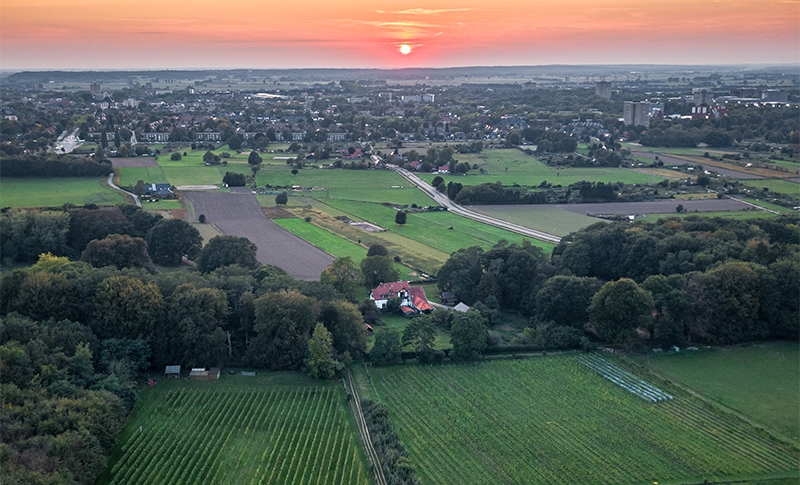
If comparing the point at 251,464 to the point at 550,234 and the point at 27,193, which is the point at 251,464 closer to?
the point at 550,234

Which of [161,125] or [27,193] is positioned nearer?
[27,193]

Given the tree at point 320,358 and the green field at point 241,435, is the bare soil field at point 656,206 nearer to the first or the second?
the tree at point 320,358

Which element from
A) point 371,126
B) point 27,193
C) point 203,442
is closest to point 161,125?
point 371,126

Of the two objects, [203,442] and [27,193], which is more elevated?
[27,193]

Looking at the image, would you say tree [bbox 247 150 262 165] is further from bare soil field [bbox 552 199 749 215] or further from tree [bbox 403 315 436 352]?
tree [bbox 403 315 436 352]

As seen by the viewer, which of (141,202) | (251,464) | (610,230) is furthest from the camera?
(141,202)

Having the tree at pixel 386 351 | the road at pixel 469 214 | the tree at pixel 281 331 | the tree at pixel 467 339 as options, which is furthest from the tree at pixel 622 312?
the road at pixel 469 214
